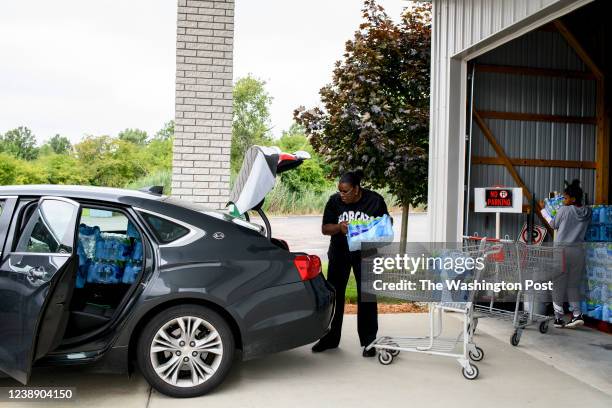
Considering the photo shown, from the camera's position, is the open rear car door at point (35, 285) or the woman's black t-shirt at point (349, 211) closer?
the open rear car door at point (35, 285)

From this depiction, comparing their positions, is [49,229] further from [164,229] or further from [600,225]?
[600,225]

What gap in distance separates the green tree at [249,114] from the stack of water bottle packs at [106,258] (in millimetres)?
17413

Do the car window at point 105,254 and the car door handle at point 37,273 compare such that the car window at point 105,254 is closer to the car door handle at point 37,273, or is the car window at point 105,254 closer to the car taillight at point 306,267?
the car door handle at point 37,273

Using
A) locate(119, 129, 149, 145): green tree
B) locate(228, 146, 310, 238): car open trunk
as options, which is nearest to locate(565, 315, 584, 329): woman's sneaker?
locate(228, 146, 310, 238): car open trunk

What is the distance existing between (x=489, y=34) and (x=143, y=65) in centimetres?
2262

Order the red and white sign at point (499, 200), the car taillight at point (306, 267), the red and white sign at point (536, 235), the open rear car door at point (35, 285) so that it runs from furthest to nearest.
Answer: the red and white sign at point (536, 235) → the red and white sign at point (499, 200) → the car taillight at point (306, 267) → the open rear car door at point (35, 285)

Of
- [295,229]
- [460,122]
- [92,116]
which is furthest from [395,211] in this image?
[460,122]

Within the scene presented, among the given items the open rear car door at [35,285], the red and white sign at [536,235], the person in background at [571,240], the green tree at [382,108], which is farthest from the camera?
the green tree at [382,108]

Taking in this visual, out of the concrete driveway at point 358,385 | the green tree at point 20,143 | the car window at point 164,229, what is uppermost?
the green tree at point 20,143

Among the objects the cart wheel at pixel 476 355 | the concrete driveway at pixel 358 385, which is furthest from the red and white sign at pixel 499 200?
the cart wheel at pixel 476 355

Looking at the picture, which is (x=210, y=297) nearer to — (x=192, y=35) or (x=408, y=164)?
(x=192, y=35)

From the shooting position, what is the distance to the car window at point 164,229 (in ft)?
15.6

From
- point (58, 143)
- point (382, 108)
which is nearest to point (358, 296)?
point (382, 108)

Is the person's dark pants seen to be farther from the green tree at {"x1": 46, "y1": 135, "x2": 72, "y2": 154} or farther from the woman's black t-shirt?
the green tree at {"x1": 46, "y1": 135, "x2": 72, "y2": 154}
